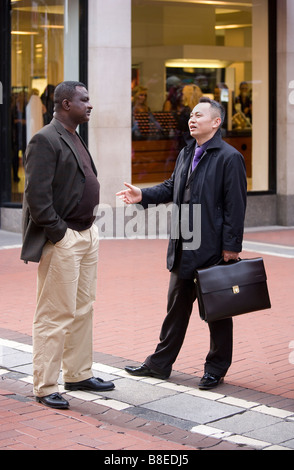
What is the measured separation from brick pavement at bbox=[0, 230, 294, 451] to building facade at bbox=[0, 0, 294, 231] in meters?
2.21

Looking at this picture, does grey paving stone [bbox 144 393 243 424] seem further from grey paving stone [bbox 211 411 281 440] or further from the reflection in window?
the reflection in window

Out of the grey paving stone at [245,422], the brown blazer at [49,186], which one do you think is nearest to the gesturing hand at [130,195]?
the brown blazer at [49,186]

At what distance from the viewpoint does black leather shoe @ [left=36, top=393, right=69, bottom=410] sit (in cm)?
530

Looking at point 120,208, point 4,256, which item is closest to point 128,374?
point 4,256

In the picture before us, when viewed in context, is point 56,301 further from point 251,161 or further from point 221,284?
point 251,161

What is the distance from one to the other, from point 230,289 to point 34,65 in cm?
870

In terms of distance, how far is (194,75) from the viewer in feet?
46.8

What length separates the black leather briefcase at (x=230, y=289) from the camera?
554 centimetres

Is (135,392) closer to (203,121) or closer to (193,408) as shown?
(193,408)

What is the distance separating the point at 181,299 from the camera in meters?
5.89

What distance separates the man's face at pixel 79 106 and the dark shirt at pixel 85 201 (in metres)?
0.12

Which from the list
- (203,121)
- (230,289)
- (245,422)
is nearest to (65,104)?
(203,121)
